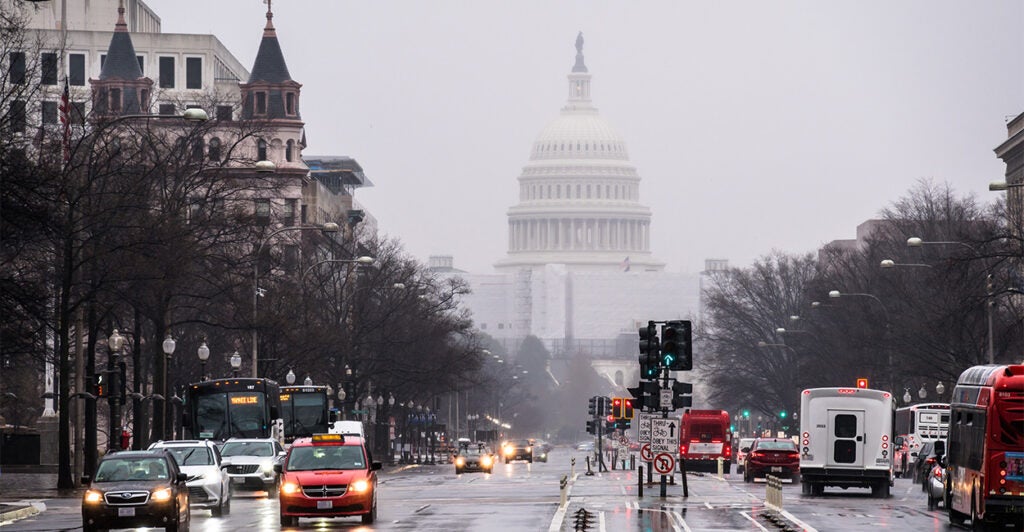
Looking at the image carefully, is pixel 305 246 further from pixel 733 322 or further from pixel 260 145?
pixel 733 322

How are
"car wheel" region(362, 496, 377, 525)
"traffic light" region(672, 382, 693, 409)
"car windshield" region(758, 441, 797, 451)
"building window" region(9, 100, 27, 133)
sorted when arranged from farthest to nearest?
"car windshield" region(758, 441, 797, 451)
"traffic light" region(672, 382, 693, 409)
"building window" region(9, 100, 27, 133)
"car wheel" region(362, 496, 377, 525)

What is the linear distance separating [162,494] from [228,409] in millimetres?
32455

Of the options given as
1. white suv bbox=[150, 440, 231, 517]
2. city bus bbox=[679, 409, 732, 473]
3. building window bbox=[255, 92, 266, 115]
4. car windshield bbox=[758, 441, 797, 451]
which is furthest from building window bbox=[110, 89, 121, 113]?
white suv bbox=[150, 440, 231, 517]

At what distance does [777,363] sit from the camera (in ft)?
470

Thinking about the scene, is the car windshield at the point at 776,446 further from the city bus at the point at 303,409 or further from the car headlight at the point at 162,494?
the car headlight at the point at 162,494

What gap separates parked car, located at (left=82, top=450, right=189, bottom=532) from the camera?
37062 millimetres

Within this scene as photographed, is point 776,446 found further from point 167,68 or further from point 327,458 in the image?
point 167,68

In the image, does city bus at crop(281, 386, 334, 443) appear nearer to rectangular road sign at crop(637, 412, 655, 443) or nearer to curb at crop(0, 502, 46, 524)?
rectangular road sign at crop(637, 412, 655, 443)

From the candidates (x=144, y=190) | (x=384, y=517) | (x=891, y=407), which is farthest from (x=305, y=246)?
(x=384, y=517)

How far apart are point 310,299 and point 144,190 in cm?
3395

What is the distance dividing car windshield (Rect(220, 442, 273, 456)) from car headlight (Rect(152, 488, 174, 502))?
69.5 feet

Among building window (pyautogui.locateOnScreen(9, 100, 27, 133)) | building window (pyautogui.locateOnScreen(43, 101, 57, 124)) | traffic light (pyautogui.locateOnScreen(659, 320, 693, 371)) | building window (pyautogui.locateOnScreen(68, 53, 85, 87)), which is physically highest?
building window (pyautogui.locateOnScreen(68, 53, 85, 87))

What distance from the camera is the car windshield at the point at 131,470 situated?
3816 cm

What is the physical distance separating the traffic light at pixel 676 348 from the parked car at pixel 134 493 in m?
14.1
